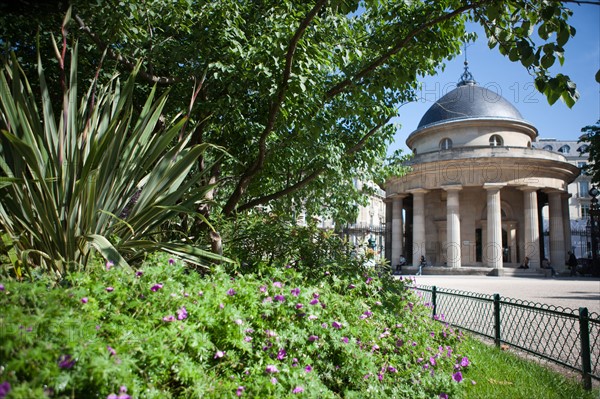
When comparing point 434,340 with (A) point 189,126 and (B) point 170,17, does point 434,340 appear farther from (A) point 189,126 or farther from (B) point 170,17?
(B) point 170,17

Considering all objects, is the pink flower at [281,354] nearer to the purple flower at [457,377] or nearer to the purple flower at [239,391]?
the purple flower at [239,391]

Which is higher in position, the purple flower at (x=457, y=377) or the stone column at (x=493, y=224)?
the stone column at (x=493, y=224)

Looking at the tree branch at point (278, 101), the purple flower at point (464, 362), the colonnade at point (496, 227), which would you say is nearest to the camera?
the tree branch at point (278, 101)

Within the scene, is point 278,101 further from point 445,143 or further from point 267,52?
point 445,143

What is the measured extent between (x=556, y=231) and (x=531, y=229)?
300 cm

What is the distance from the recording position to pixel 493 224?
28.7m

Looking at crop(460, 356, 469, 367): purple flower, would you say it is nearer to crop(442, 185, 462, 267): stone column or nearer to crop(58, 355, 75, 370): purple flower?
crop(58, 355, 75, 370): purple flower

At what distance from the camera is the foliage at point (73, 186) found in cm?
335

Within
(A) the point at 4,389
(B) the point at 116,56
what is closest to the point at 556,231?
(B) the point at 116,56

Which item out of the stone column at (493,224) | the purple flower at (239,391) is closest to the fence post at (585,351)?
the purple flower at (239,391)

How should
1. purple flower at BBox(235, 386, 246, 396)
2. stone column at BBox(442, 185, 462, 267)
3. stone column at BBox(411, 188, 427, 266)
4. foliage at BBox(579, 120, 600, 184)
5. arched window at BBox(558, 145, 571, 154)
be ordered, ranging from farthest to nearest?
arched window at BBox(558, 145, 571, 154) < stone column at BBox(411, 188, 427, 266) < stone column at BBox(442, 185, 462, 267) < foliage at BBox(579, 120, 600, 184) < purple flower at BBox(235, 386, 246, 396)

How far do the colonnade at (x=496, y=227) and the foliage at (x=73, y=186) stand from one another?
2740 cm

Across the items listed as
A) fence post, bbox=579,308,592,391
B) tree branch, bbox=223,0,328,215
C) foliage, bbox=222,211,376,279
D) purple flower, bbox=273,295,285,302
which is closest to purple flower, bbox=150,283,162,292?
Result: purple flower, bbox=273,295,285,302

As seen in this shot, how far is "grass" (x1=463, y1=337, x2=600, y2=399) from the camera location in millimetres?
4074
